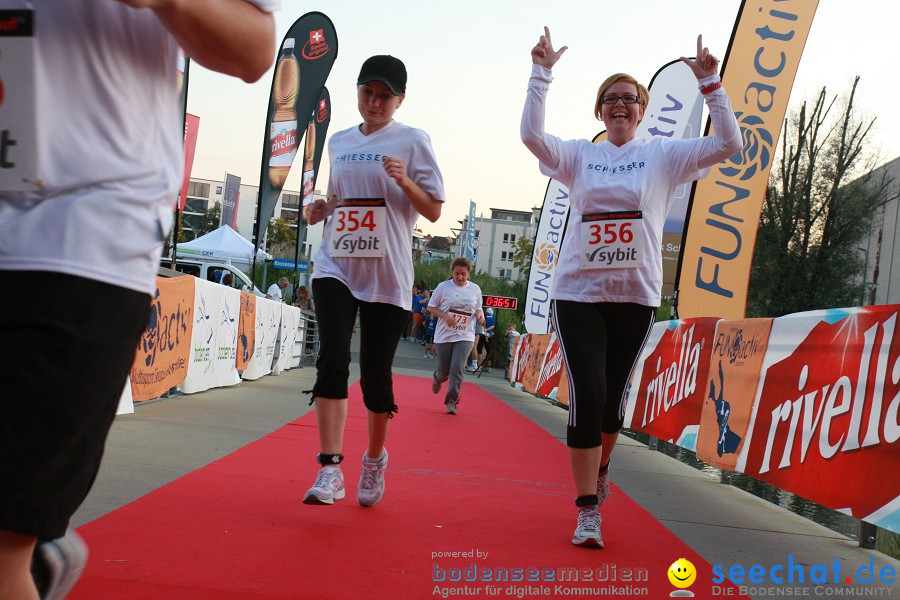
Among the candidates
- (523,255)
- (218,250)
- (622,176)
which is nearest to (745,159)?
(622,176)

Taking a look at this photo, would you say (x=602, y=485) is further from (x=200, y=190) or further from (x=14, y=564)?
(x=200, y=190)

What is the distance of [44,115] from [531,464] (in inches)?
245

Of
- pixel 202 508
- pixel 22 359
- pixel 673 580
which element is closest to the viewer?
pixel 22 359

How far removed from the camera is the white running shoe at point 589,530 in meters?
4.12

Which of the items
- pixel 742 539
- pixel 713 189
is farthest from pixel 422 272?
pixel 742 539

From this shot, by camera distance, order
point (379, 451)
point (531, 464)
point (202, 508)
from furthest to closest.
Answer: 1. point (531, 464)
2. point (379, 451)
3. point (202, 508)

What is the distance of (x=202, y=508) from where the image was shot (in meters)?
4.28

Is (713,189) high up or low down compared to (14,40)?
up

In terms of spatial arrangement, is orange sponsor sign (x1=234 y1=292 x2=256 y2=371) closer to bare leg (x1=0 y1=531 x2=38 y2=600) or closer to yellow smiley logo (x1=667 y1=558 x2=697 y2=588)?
yellow smiley logo (x1=667 y1=558 x2=697 y2=588)

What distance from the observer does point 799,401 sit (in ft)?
17.5

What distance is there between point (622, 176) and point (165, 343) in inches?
214

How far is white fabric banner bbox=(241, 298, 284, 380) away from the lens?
13.9m

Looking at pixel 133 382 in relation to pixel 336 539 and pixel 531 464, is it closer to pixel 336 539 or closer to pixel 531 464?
pixel 531 464

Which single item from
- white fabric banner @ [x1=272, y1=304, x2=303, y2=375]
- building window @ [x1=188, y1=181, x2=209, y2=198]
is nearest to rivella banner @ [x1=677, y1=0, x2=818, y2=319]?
white fabric banner @ [x1=272, y1=304, x2=303, y2=375]
